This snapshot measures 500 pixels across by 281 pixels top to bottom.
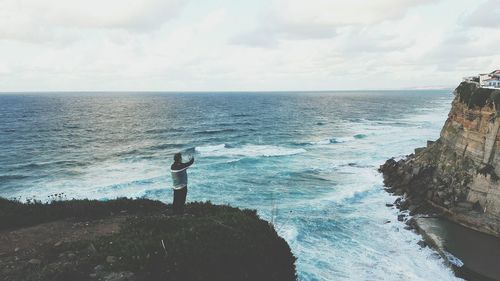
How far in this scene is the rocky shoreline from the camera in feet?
80.1

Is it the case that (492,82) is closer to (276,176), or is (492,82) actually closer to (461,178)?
(461,178)

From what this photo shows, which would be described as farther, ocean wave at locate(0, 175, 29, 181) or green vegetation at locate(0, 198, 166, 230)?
ocean wave at locate(0, 175, 29, 181)

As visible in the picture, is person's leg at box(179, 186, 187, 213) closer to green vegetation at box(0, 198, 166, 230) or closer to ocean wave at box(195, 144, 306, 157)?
green vegetation at box(0, 198, 166, 230)

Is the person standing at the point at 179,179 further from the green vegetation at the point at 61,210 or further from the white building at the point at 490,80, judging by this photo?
the white building at the point at 490,80

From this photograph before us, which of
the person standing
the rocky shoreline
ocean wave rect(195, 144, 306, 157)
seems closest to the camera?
the person standing

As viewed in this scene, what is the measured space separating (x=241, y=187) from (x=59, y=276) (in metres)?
25.1

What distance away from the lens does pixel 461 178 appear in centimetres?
2850

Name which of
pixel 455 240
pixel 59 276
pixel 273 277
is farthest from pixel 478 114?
pixel 59 276

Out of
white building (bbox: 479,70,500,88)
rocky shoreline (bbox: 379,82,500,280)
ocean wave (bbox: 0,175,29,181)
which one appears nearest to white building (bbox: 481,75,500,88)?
white building (bbox: 479,70,500,88)

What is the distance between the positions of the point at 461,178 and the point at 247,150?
28337 mm

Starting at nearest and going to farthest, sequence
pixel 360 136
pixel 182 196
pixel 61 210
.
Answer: pixel 182 196, pixel 61 210, pixel 360 136

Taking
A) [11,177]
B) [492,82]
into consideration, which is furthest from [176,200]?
[492,82]

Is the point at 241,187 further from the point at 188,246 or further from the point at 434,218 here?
the point at 188,246

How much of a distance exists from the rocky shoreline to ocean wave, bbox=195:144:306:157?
16951mm
